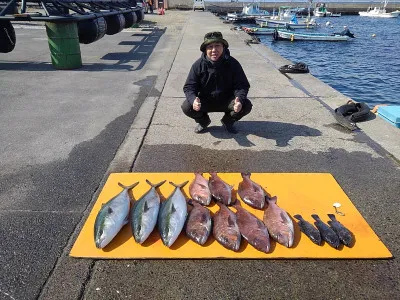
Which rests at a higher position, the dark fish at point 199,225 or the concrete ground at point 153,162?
the dark fish at point 199,225

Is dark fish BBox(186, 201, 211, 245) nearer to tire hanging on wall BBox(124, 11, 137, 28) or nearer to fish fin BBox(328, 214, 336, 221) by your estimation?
fish fin BBox(328, 214, 336, 221)

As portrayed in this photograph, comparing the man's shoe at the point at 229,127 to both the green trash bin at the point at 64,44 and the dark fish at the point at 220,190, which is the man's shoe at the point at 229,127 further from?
the green trash bin at the point at 64,44

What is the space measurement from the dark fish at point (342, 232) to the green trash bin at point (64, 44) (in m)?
8.71

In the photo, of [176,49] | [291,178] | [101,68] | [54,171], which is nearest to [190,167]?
[291,178]

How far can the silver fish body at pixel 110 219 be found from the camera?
9.05ft

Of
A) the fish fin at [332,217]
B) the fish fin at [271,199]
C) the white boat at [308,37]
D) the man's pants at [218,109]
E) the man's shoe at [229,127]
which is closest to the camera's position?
the fish fin at [332,217]

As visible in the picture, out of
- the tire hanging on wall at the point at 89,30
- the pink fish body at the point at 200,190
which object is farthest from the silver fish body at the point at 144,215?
the tire hanging on wall at the point at 89,30

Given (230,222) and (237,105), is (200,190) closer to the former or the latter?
(230,222)

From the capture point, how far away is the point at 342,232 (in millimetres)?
2861

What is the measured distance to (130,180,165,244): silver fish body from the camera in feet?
9.22

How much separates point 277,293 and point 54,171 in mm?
3101

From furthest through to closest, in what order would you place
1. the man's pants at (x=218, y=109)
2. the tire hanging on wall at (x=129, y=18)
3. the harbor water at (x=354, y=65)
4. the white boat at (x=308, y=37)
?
the white boat at (x=308, y=37)
the tire hanging on wall at (x=129, y=18)
the harbor water at (x=354, y=65)
the man's pants at (x=218, y=109)

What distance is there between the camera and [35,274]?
253 cm

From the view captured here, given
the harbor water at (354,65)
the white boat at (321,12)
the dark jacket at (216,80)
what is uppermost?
the dark jacket at (216,80)
